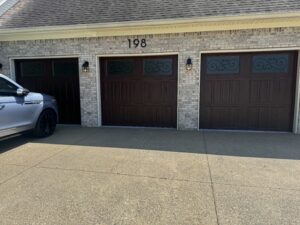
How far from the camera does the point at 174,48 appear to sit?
21.9ft

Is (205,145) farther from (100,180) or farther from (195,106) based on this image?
(100,180)

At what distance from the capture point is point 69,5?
27.0 feet

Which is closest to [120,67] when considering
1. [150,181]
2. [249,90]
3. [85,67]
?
[85,67]

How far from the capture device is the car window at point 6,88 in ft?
16.7

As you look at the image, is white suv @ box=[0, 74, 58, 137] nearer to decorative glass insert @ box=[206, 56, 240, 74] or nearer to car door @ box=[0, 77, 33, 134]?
car door @ box=[0, 77, 33, 134]

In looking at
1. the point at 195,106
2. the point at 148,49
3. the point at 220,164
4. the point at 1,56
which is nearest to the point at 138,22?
the point at 148,49

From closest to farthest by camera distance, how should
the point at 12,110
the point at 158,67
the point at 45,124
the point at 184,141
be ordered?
1. the point at 12,110
2. the point at 184,141
3. the point at 45,124
4. the point at 158,67

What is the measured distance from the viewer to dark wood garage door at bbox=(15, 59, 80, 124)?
766 cm

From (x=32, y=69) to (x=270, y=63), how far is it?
778 cm

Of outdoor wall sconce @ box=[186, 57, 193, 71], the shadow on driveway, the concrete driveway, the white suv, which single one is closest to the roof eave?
outdoor wall sconce @ box=[186, 57, 193, 71]

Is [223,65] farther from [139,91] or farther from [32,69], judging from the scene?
[32,69]

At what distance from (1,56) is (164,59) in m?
5.73

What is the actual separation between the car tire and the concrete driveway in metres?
0.33

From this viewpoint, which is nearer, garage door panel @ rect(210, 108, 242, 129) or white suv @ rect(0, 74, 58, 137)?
white suv @ rect(0, 74, 58, 137)
